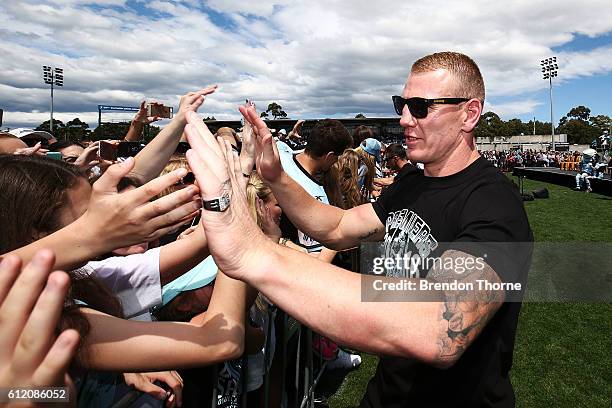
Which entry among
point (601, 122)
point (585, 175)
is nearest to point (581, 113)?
point (601, 122)

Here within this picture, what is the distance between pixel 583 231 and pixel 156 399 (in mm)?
12600

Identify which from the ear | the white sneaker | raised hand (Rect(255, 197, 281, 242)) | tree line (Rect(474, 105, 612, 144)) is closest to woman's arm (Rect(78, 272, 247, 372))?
raised hand (Rect(255, 197, 281, 242))

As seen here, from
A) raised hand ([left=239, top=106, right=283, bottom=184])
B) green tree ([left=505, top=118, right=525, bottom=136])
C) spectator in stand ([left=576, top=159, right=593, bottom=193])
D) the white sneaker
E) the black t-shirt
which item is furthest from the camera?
green tree ([left=505, top=118, right=525, bottom=136])

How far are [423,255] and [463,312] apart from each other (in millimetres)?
699

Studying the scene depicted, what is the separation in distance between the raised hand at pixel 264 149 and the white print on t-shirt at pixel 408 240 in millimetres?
709

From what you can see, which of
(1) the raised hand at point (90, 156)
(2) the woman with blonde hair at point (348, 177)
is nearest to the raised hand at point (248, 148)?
(1) the raised hand at point (90, 156)

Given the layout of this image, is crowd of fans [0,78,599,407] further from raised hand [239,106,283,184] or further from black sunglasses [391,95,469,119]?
black sunglasses [391,95,469,119]

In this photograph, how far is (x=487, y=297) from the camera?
141 cm

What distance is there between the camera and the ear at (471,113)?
2204mm

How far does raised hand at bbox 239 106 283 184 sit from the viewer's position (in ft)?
7.49

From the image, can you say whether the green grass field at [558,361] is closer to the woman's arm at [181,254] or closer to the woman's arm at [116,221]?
the woman's arm at [181,254]

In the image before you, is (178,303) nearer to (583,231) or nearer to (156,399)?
(156,399)

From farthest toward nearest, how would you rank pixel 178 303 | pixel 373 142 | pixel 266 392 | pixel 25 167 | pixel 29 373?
pixel 373 142 → pixel 266 392 → pixel 178 303 → pixel 25 167 → pixel 29 373

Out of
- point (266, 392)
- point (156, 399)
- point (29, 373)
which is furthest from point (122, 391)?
point (29, 373)
